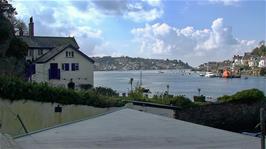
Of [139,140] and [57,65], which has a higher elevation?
[57,65]

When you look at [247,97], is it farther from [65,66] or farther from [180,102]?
[65,66]

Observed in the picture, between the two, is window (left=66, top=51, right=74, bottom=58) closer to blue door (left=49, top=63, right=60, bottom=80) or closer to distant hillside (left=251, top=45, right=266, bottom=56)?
blue door (left=49, top=63, right=60, bottom=80)

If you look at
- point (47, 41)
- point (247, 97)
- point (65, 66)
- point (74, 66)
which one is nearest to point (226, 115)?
point (247, 97)

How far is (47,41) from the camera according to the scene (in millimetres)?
67438

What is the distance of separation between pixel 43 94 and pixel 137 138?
18.0 m

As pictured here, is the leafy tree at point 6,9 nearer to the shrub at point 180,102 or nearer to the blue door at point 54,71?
the blue door at point 54,71

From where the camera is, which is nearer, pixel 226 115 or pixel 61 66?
pixel 226 115

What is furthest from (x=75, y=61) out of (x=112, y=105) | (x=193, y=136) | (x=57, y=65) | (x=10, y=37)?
(x=193, y=136)

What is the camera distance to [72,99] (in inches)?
1163

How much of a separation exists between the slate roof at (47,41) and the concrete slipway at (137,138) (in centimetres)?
5237

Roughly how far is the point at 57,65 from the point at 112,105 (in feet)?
98.1

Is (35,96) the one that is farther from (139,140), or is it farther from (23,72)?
(23,72)

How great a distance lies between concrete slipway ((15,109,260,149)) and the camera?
31.6 feet

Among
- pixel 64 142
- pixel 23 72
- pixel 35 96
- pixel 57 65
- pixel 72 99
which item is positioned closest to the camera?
pixel 64 142
